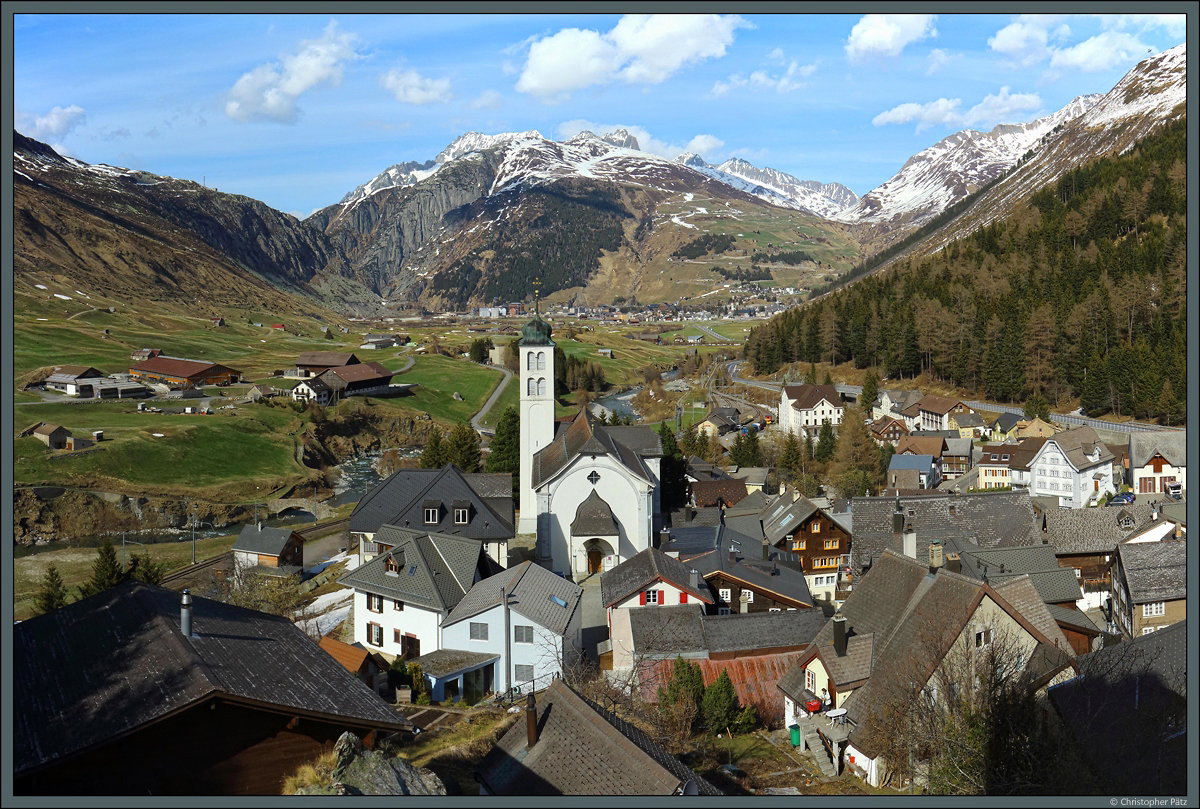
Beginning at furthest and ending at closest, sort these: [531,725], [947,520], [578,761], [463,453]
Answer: [463,453] → [947,520] → [531,725] → [578,761]

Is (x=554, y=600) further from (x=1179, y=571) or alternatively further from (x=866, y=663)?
(x=1179, y=571)

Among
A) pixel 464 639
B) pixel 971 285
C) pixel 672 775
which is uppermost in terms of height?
pixel 971 285

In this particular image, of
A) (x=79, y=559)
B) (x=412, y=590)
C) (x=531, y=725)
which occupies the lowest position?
(x=79, y=559)

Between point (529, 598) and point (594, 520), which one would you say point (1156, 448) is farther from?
point (529, 598)

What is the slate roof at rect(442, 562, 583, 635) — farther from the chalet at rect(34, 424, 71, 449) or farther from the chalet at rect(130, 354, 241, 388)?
the chalet at rect(130, 354, 241, 388)

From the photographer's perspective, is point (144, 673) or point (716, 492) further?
point (716, 492)

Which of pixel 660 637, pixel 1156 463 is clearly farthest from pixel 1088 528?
pixel 660 637

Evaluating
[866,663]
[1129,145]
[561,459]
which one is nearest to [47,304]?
[561,459]

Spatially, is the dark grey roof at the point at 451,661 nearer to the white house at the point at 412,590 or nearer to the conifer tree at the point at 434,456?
the white house at the point at 412,590
